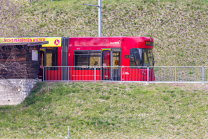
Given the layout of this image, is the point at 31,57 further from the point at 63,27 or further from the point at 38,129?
the point at 63,27

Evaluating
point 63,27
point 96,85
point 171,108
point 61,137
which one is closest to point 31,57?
point 96,85

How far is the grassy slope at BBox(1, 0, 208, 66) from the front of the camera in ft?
113

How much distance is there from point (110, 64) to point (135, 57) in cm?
169

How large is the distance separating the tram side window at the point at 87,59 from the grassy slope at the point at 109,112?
2001 millimetres

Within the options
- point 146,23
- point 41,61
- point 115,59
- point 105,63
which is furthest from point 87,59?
point 146,23

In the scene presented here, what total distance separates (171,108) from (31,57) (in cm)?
912

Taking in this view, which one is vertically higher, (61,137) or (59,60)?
(59,60)

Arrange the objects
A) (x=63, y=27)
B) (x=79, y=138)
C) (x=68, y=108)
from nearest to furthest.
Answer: (x=79, y=138) → (x=68, y=108) → (x=63, y=27)

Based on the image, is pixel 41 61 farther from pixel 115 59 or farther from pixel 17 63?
pixel 115 59

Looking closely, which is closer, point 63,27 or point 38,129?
point 38,129

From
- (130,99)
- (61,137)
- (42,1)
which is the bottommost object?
(61,137)

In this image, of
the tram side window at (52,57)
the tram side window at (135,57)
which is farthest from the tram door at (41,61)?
the tram side window at (135,57)

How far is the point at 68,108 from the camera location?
1581 cm

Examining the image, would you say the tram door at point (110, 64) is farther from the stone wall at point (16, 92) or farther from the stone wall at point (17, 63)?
the stone wall at point (16, 92)
